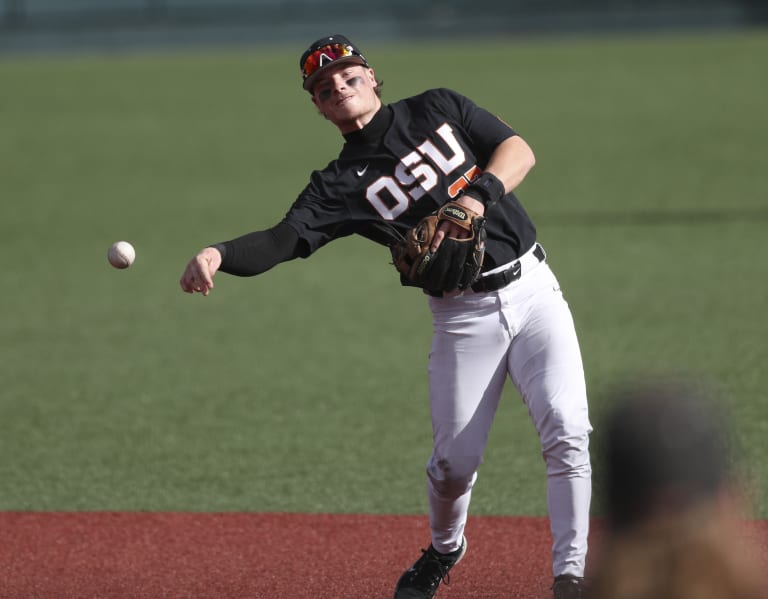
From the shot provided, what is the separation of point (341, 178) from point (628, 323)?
5473 millimetres

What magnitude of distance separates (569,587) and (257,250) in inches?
57.5

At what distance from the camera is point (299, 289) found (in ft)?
37.0

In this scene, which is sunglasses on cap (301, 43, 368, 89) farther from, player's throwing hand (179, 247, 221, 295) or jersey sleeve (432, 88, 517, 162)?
player's throwing hand (179, 247, 221, 295)

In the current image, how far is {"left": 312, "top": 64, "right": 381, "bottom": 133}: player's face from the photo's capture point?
4.26 metres

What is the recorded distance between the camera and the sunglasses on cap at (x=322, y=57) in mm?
4230

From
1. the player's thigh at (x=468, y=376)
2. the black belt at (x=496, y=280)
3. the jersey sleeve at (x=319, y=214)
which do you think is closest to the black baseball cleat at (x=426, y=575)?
the player's thigh at (x=468, y=376)

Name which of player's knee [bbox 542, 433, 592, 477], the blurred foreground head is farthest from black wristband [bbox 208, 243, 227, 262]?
the blurred foreground head

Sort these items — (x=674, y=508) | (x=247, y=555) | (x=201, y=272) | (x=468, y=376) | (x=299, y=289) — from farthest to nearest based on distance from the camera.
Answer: (x=299, y=289) → (x=247, y=555) → (x=468, y=376) → (x=201, y=272) → (x=674, y=508)

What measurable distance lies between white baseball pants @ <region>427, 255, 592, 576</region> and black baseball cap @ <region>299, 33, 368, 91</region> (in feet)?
2.84

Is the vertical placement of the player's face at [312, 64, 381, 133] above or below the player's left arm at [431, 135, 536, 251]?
above

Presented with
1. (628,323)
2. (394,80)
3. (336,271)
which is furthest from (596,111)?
(628,323)

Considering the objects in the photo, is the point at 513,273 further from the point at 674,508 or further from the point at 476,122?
the point at 674,508

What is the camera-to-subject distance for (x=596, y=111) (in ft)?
68.6

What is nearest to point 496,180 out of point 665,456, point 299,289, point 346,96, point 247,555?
point 346,96
